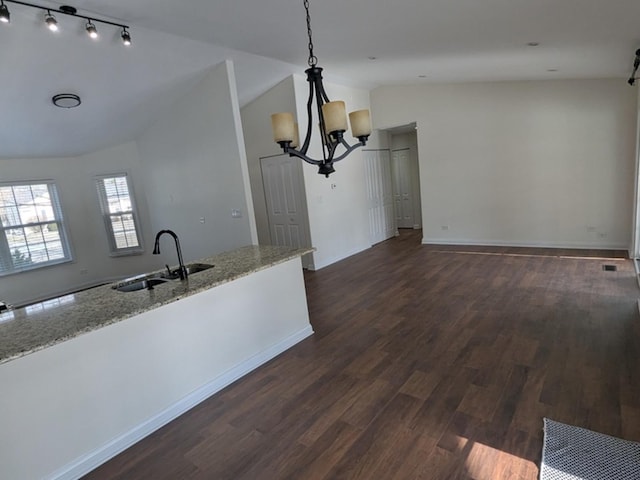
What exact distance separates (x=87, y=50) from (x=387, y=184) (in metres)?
5.69

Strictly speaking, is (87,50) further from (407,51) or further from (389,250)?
(389,250)

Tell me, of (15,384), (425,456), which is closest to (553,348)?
(425,456)

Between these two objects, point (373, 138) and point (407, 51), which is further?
point (373, 138)

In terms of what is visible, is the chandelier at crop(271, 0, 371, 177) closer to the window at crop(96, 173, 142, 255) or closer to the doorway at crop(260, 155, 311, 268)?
the doorway at crop(260, 155, 311, 268)

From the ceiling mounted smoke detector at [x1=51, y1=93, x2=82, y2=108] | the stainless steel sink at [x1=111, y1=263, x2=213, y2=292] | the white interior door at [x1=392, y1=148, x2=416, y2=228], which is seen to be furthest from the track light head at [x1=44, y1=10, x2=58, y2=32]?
the white interior door at [x1=392, y1=148, x2=416, y2=228]

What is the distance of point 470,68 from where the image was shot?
15.7 ft

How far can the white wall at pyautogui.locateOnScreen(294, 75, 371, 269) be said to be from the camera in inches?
223

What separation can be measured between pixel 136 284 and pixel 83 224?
495cm

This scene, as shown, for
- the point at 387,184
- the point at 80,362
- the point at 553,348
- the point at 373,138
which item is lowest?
the point at 553,348

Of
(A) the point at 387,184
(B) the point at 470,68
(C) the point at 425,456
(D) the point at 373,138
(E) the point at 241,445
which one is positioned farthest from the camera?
(A) the point at 387,184

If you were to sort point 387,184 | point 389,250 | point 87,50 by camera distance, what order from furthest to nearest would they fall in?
point 387,184, point 389,250, point 87,50

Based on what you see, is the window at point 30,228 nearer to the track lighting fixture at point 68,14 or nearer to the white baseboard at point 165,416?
the track lighting fixture at point 68,14

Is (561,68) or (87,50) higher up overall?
(87,50)

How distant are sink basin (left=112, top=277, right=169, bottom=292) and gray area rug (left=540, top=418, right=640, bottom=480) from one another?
2.66 meters
